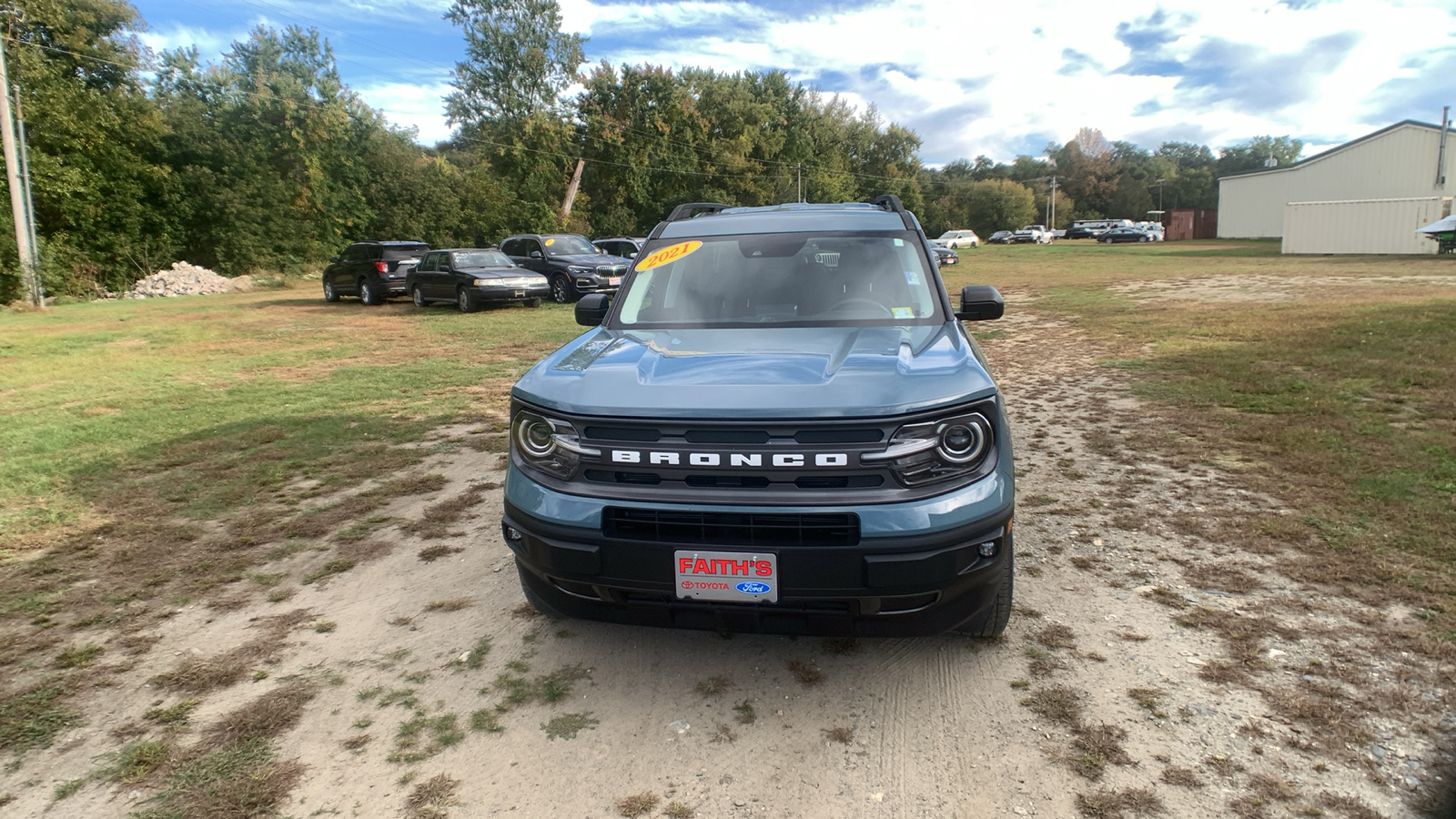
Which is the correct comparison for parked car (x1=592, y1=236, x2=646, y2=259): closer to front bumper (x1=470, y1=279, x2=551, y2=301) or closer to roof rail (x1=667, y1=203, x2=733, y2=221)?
front bumper (x1=470, y1=279, x2=551, y2=301)

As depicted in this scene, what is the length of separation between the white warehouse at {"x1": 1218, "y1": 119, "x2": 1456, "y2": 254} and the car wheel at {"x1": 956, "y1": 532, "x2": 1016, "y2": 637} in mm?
44760

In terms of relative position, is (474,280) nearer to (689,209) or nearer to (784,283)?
(689,209)

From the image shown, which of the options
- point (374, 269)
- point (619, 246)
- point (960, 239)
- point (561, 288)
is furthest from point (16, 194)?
point (960, 239)

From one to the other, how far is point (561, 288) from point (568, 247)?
145 centimetres

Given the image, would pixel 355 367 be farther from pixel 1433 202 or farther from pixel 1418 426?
pixel 1433 202

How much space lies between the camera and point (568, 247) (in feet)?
68.7

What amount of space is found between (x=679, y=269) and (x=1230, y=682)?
301 centimetres

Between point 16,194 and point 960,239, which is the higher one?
point 16,194

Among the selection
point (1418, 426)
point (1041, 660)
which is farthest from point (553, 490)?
point (1418, 426)

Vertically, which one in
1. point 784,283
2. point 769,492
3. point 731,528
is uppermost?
point 784,283

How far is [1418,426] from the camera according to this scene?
6.06m

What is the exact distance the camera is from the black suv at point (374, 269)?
20562mm

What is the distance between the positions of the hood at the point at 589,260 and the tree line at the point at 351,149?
46.1ft

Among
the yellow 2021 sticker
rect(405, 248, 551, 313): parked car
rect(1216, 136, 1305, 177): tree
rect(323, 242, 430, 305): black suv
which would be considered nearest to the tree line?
rect(323, 242, 430, 305): black suv
